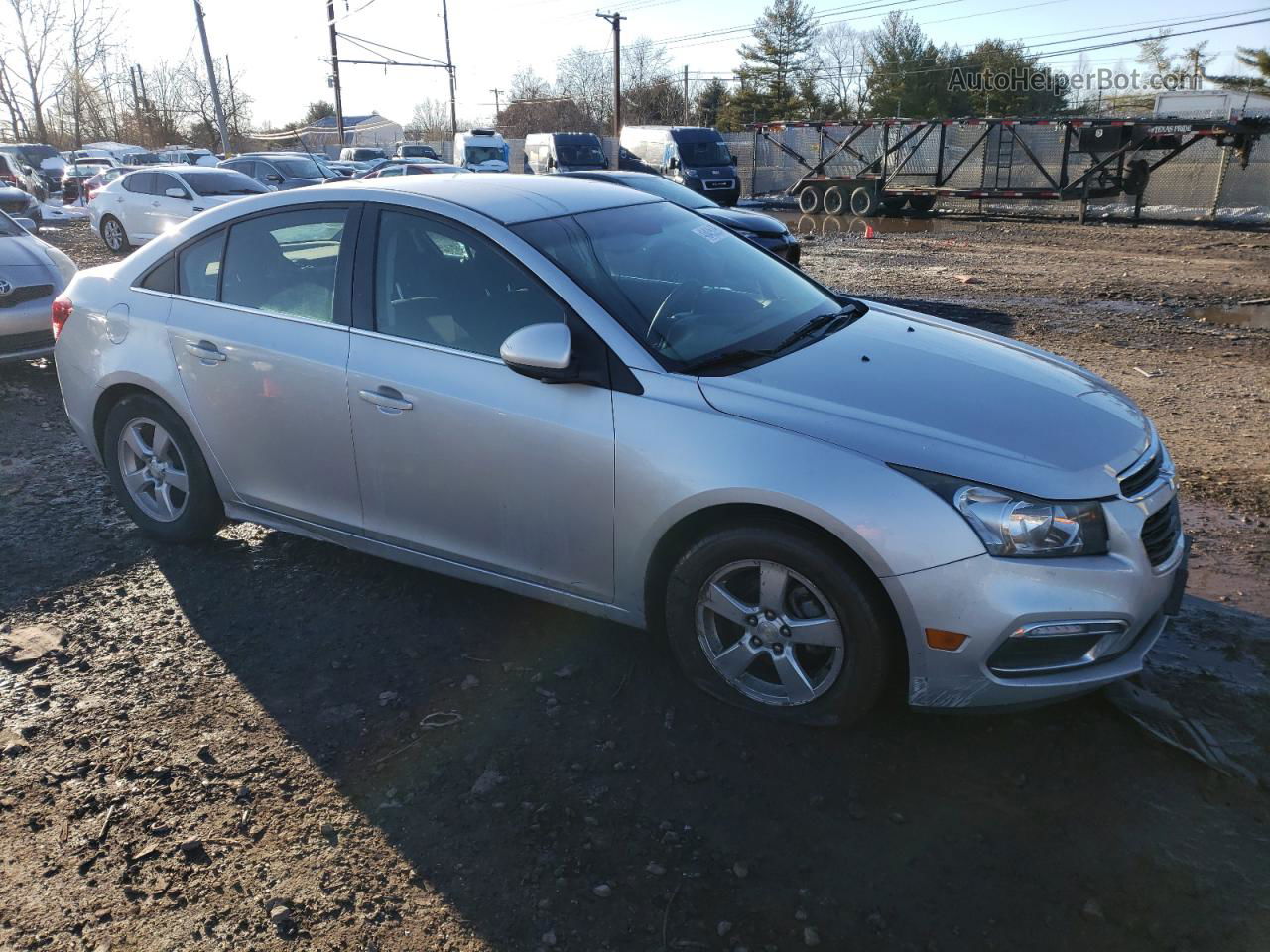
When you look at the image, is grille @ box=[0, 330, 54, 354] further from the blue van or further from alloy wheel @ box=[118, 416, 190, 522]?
the blue van

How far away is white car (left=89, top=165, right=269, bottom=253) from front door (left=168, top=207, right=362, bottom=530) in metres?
13.2

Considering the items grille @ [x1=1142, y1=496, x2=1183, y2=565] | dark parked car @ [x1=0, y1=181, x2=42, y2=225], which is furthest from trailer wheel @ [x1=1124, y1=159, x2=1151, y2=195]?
dark parked car @ [x1=0, y1=181, x2=42, y2=225]

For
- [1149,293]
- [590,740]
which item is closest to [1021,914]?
[590,740]

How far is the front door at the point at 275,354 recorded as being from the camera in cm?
375

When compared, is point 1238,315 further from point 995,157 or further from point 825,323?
point 995,157

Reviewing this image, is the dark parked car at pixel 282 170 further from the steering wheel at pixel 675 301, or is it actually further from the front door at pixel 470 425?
the steering wheel at pixel 675 301

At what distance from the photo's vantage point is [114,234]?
1752cm

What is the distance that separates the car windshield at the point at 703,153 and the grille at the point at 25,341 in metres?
21.6

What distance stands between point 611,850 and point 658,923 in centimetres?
29

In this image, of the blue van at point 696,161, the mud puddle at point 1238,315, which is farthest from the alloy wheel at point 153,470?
the blue van at point 696,161

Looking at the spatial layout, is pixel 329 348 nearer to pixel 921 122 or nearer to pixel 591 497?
pixel 591 497

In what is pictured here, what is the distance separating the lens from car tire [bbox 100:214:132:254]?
57.0 ft

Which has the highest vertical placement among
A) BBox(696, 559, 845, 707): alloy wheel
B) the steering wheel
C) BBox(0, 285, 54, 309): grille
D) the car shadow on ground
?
the steering wheel

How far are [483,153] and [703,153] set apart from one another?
8586 mm
